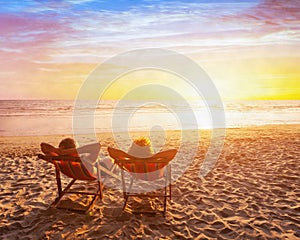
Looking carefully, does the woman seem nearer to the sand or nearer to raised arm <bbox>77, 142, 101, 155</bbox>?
raised arm <bbox>77, 142, 101, 155</bbox>

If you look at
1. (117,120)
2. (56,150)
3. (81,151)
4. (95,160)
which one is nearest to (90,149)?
(81,151)

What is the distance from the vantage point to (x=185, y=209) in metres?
4.09

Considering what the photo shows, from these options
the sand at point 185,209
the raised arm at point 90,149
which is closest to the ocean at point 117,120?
the sand at point 185,209

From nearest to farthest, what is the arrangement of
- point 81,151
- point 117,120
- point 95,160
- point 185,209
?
point 81,151, point 95,160, point 185,209, point 117,120

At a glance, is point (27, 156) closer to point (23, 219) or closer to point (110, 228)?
point (23, 219)

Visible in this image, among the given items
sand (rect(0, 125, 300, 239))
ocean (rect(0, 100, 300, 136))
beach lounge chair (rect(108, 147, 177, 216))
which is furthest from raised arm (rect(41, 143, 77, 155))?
ocean (rect(0, 100, 300, 136))

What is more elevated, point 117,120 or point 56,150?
point 117,120

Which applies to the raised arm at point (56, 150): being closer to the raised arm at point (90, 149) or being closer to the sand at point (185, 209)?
the raised arm at point (90, 149)

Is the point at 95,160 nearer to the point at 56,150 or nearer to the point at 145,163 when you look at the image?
the point at 56,150

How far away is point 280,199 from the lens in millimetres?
4395

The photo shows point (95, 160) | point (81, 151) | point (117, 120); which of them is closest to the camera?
point (81, 151)

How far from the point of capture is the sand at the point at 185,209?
3426 mm

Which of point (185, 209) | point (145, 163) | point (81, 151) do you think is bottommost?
point (185, 209)

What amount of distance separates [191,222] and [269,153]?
5206 mm
